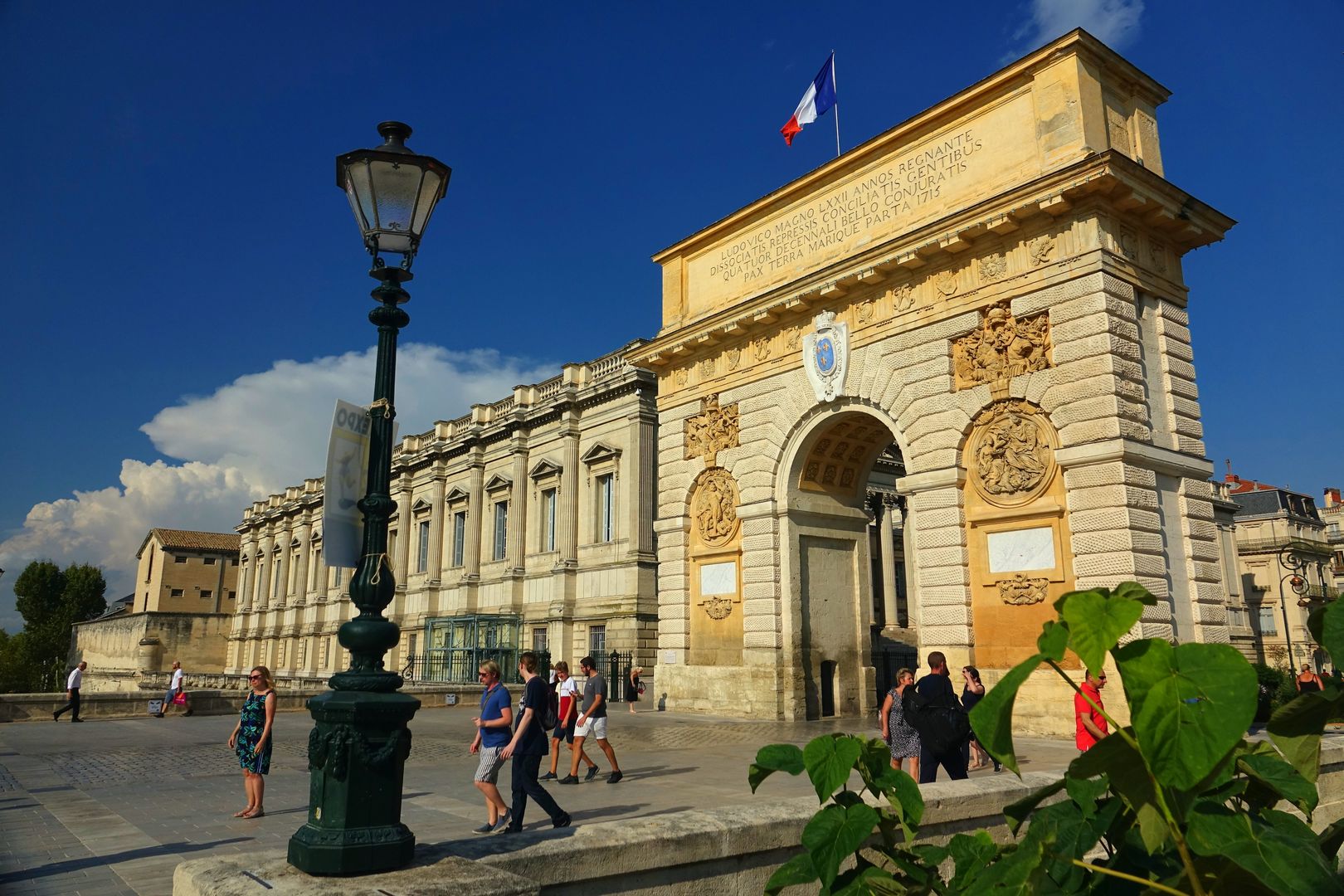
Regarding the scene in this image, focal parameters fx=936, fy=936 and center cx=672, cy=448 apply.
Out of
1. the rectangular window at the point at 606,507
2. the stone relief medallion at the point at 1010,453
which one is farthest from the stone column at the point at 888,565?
the stone relief medallion at the point at 1010,453

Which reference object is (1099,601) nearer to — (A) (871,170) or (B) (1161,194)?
(B) (1161,194)

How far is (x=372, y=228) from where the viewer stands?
186 inches

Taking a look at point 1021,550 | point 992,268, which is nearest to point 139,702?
point 1021,550

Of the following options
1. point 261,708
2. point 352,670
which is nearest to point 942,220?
point 261,708

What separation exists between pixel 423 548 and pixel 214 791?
37.2 meters

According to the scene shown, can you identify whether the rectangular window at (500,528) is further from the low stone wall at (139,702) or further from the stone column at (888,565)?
the stone column at (888,565)

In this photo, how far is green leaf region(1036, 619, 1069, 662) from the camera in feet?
5.24

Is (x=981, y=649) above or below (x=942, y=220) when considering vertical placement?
below

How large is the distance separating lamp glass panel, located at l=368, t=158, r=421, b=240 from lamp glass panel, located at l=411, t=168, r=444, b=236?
3cm

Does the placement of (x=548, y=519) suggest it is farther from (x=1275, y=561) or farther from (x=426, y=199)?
(x=1275, y=561)

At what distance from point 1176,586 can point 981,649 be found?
308 cm

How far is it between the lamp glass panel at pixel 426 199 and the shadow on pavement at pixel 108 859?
608cm

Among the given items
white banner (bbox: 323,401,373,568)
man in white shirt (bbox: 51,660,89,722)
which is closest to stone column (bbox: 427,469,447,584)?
man in white shirt (bbox: 51,660,89,722)

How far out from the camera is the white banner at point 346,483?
4461 mm
